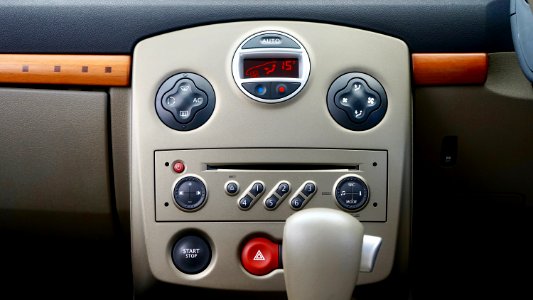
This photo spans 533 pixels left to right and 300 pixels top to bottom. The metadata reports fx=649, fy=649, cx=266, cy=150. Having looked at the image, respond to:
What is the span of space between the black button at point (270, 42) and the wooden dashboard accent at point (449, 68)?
0.22m

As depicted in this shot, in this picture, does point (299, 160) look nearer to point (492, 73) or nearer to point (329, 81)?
point (329, 81)

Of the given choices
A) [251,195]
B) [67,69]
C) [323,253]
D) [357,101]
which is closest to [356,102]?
[357,101]

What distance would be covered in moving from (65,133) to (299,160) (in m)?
0.42

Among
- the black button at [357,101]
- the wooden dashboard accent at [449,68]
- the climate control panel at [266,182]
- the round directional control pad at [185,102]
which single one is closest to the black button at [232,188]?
the climate control panel at [266,182]

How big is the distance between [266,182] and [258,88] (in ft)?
0.50

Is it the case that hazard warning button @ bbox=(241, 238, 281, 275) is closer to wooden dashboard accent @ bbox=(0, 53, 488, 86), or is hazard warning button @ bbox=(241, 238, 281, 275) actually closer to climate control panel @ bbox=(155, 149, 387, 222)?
climate control panel @ bbox=(155, 149, 387, 222)

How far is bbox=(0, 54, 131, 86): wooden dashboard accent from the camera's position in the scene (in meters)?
1.12

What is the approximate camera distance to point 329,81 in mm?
1075

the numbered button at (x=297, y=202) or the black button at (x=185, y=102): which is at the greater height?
the black button at (x=185, y=102)

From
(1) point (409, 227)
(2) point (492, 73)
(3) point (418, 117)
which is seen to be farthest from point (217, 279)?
(2) point (492, 73)

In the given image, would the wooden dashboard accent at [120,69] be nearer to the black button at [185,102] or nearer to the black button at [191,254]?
the black button at [185,102]

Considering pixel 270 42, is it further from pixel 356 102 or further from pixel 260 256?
pixel 260 256

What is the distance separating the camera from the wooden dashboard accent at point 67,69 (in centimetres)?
112

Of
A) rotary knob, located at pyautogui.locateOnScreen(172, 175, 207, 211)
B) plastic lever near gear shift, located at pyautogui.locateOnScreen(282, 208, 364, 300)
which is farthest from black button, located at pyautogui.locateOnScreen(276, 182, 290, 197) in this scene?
plastic lever near gear shift, located at pyautogui.locateOnScreen(282, 208, 364, 300)
